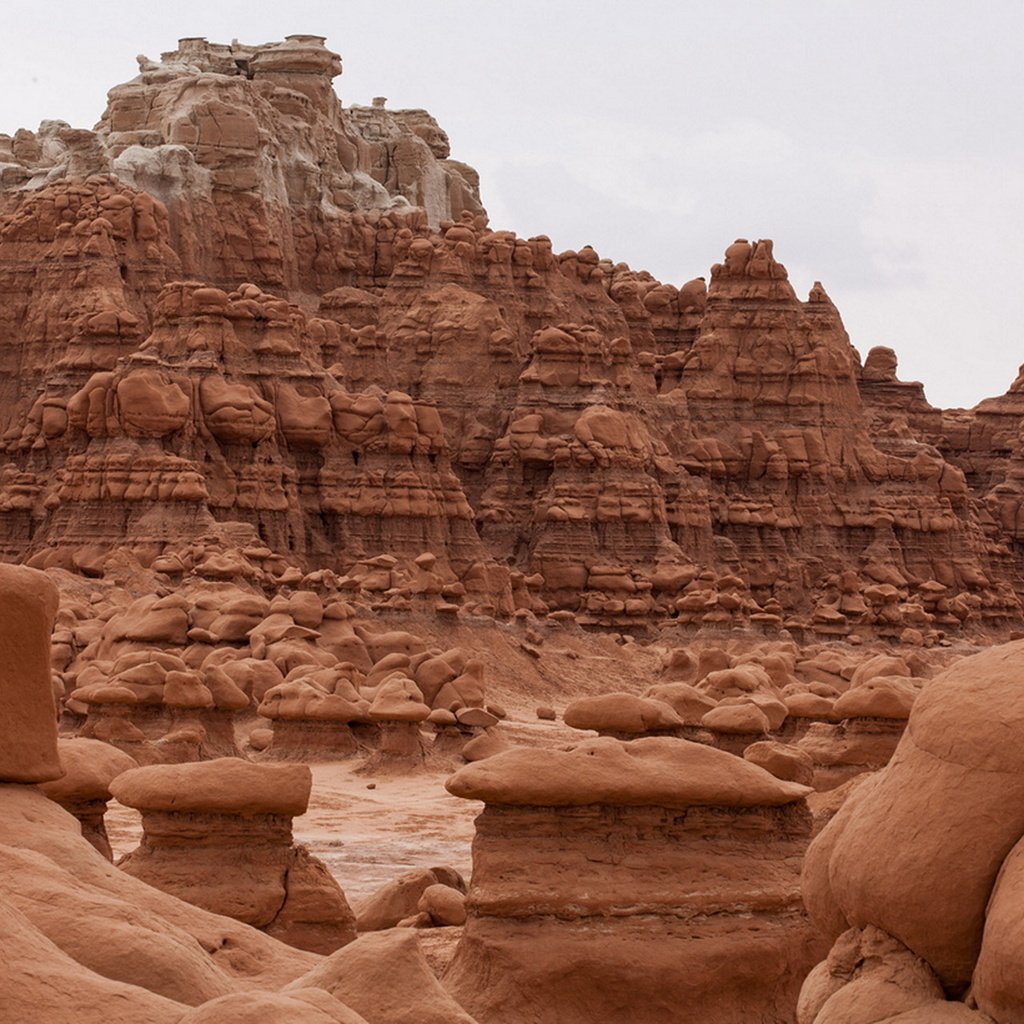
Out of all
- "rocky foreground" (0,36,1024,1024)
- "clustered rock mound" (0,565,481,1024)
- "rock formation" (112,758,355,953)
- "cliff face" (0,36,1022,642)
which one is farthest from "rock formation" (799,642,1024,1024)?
"cliff face" (0,36,1022,642)

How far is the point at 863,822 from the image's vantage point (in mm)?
8336

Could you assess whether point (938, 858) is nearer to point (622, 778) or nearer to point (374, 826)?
point (622, 778)

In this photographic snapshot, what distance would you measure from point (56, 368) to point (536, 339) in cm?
1365

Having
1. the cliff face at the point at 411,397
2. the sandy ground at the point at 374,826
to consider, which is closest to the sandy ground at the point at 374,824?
the sandy ground at the point at 374,826

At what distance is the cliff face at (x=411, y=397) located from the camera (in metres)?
52.4

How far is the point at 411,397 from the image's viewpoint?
61.4 meters

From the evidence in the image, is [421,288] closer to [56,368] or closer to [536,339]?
[536,339]

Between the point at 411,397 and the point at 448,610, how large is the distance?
16.0m

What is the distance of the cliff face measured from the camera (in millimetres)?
52375

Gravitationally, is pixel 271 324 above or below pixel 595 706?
above

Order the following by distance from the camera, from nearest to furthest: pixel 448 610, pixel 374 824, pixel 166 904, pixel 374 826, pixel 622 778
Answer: pixel 166 904, pixel 622 778, pixel 374 826, pixel 374 824, pixel 448 610

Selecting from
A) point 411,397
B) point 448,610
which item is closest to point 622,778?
point 448,610

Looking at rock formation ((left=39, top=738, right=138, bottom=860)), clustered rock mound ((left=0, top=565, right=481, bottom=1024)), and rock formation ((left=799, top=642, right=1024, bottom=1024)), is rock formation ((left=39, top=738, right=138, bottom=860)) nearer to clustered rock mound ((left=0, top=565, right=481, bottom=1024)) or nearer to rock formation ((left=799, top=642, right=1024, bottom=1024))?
clustered rock mound ((left=0, top=565, right=481, bottom=1024))

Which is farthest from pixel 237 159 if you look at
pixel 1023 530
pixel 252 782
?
pixel 252 782
